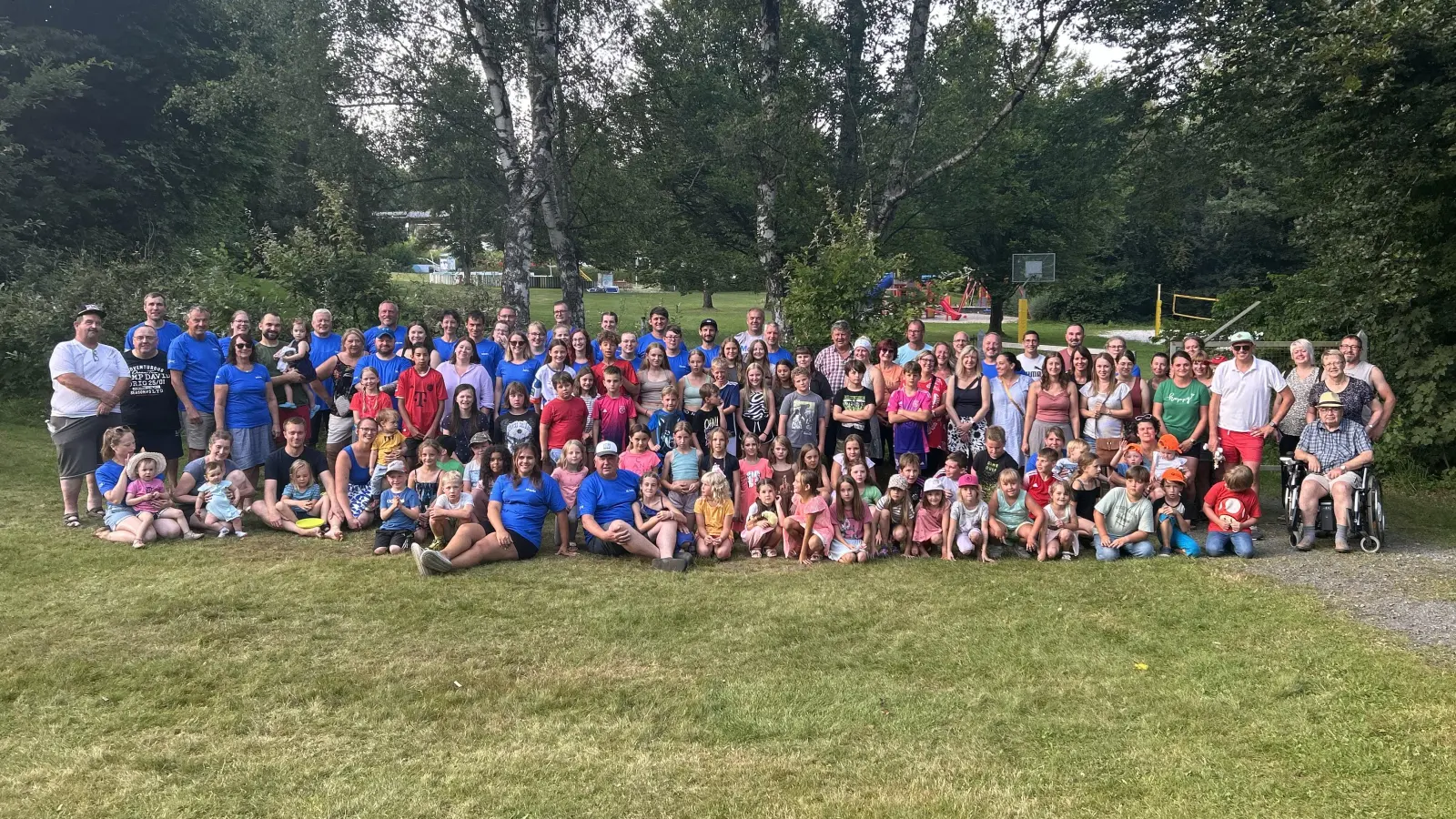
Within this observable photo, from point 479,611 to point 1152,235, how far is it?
35958 mm

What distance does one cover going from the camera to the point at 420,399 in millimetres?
7734

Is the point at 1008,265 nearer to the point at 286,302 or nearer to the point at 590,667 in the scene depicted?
the point at 286,302

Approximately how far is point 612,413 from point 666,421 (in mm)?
447

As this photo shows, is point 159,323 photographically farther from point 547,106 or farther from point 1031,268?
point 1031,268

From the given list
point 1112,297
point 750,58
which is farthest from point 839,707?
point 1112,297

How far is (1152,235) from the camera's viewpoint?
35.7 m

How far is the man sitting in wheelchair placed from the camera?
6.75 m

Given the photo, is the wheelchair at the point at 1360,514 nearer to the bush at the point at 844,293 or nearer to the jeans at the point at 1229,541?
the jeans at the point at 1229,541

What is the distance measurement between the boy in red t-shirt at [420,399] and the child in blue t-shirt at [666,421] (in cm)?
184

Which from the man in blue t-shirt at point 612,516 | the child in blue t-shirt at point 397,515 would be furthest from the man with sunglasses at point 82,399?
the man in blue t-shirt at point 612,516

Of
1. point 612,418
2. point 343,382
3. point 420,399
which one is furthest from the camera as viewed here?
point 343,382

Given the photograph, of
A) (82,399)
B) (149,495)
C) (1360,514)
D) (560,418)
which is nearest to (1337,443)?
(1360,514)

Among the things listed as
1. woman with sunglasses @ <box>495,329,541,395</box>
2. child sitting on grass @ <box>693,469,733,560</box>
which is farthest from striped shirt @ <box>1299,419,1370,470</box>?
woman with sunglasses @ <box>495,329,541,395</box>

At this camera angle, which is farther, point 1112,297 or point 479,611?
point 1112,297
